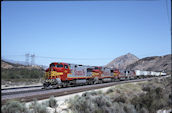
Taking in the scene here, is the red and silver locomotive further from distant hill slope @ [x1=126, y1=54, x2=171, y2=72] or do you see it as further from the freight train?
distant hill slope @ [x1=126, y1=54, x2=171, y2=72]

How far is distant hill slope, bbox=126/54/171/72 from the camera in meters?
128

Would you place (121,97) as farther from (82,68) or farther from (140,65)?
(140,65)

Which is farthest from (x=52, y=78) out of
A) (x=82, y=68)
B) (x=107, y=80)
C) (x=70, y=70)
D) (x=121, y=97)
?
(x=107, y=80)

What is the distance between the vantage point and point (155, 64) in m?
140

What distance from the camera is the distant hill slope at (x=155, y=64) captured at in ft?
422

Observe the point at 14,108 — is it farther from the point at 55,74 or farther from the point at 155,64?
the point at 155,64

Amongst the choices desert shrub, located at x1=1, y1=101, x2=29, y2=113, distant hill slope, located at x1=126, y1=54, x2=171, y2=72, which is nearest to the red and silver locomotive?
desert shrub, located at x1=1, y1=101, x2=29, y2=113

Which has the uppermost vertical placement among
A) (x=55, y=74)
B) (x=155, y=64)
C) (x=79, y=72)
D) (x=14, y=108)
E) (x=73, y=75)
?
(x=155, y=64)

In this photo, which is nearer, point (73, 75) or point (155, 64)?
point (73, 75)

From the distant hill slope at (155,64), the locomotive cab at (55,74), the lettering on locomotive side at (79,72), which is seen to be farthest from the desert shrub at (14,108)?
the distant hill slope at (155,64)

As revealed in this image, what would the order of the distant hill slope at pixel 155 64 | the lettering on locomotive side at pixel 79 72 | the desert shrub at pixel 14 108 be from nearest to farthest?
the desert shrub at pixel 14 108
the lettering on locomotive side at pixel 79 72
the distant hill slope at pixel 155 64

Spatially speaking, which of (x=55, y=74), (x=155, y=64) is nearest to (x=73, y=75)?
(x=55, y=74)

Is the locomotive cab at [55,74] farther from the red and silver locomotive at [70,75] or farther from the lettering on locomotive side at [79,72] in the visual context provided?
the lettering on locomotive side at [79,72]

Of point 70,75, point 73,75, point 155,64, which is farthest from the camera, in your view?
point 155,64
